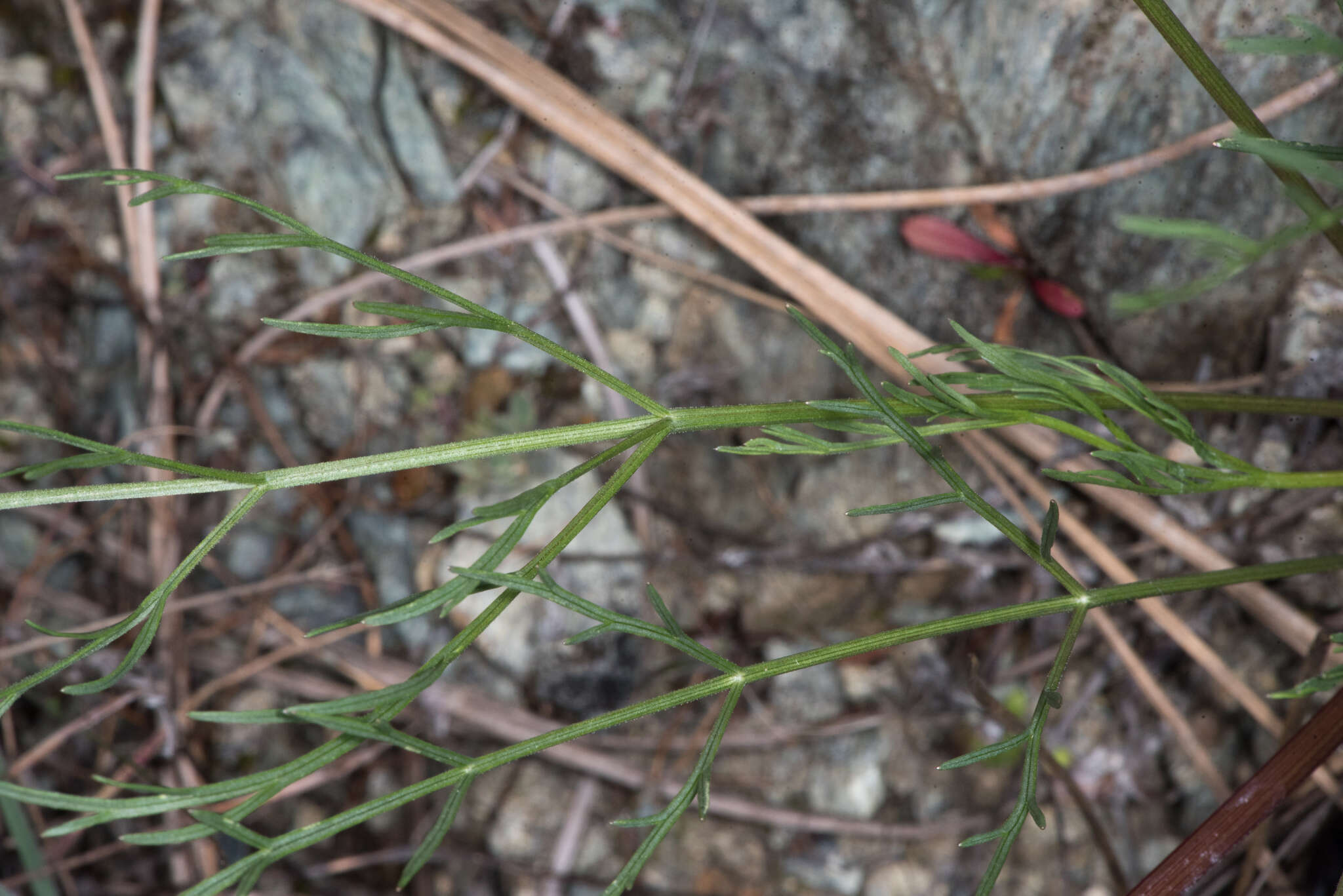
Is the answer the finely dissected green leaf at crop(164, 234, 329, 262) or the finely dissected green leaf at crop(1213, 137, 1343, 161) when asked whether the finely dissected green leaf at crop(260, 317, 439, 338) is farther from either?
the finely dissected green leaf at crop(1213, 137, 1343, 161)

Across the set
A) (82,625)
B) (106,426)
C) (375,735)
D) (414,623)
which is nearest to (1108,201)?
(375,735)

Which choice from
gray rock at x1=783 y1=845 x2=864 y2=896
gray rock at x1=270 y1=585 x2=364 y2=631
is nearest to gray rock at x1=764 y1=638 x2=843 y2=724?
gray rock at x1=783 y1=845 x2=864 y2=896

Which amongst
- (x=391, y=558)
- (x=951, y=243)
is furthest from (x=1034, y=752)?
(x=391, y=558)

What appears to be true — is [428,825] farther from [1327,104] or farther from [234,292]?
[1327,104]

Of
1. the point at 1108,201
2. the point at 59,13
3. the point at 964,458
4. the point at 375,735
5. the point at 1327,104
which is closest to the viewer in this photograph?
the point at 375,735

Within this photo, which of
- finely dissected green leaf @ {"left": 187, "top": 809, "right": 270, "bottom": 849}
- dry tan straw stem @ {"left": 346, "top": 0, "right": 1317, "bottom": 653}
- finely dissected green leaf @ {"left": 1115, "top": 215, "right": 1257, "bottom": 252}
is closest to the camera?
finely dissected green leaf @ {"left": 1115, "top": 215, "right": 1257, "bottom": 252}

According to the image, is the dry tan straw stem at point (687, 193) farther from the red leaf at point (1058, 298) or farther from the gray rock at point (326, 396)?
the gray rock at point (326, 396)
